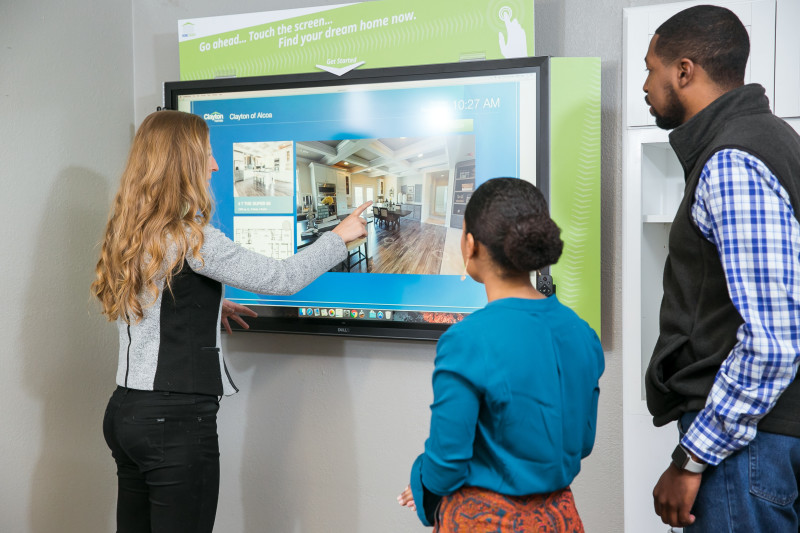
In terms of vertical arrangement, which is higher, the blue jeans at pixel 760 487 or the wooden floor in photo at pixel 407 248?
the wooden floor in photo at pixel 407 248

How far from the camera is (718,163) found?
3.70ft

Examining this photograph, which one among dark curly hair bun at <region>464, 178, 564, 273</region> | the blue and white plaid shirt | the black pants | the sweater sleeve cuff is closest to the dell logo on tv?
the black pants

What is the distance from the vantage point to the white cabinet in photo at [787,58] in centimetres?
178

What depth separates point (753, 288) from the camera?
1.08 meters

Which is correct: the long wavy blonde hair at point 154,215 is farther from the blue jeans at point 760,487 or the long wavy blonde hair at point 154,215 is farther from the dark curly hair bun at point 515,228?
the blue jeans at point 760,487

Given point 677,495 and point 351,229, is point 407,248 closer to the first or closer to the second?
point 351,229

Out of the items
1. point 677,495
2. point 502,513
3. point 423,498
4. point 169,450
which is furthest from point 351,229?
point 677,495

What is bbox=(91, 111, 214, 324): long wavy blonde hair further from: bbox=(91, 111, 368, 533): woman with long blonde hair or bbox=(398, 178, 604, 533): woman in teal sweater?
bbox=(398, 178, 604, 533): woman in teal sweater

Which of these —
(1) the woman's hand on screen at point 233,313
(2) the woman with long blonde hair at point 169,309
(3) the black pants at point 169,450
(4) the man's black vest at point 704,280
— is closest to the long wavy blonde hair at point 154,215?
(2) the woman with long blonde hair at point 169,309

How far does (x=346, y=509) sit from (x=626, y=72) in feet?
Result: 6.02

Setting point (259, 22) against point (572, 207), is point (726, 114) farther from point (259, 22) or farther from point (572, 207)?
point (259, 22)

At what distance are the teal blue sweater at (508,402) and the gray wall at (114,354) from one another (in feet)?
3.62

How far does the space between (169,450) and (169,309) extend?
13.7 inches

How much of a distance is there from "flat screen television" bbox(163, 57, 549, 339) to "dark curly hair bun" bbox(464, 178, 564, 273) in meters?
0.92
